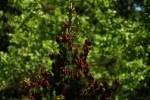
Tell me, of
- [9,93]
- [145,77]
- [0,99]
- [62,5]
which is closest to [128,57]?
[145,77]

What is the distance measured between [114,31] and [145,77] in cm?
384

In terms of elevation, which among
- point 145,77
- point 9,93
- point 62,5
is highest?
point 62,5

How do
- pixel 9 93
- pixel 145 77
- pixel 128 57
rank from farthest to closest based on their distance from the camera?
pixel 9 93
pixel 128 57
pixel 145 77

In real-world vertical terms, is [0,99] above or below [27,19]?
below

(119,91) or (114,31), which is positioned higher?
(114,31)

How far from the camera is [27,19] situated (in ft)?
69.6

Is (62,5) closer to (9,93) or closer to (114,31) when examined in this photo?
(114,31)

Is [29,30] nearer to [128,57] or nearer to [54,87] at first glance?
[128,57]

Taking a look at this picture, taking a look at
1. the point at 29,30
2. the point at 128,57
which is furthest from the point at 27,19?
the point at 128,57

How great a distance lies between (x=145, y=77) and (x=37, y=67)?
5.42 metres

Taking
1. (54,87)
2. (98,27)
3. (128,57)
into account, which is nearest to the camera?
(54,87)

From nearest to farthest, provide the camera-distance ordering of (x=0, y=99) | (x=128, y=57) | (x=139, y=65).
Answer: (x=139, y=65) < (x=128, y=57) < (x=0, y=99)

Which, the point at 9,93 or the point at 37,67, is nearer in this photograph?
the point at 37,67

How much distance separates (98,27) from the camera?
22.3 meters
